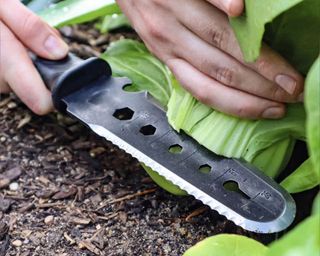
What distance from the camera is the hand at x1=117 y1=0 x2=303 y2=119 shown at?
1104 millimetres

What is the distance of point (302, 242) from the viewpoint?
2.12 ft

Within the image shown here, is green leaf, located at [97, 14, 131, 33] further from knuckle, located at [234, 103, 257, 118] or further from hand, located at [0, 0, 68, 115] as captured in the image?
knuckle, located at [234, 103, 257, 118]

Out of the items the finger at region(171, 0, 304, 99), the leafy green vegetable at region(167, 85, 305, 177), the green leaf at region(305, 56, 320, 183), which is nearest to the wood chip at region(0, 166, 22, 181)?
the leafy green vegetable at region(167, 85, 305, 177)

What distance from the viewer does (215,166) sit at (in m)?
1.16

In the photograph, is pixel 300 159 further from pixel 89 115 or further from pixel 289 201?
pixel 89 115

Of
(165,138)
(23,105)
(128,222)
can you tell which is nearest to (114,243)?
(128,222)

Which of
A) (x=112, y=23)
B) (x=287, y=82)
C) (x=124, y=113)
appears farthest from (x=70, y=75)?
A: (x=112, y=23)

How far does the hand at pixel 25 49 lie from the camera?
4.64 feet

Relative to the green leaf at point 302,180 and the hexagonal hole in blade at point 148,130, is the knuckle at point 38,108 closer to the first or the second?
the hexagonal hole in blade at point 148,130

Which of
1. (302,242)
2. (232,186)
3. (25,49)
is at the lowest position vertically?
(232,186)

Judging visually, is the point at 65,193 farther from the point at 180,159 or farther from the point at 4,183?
the point at 180,159

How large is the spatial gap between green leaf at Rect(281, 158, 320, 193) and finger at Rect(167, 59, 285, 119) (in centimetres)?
10

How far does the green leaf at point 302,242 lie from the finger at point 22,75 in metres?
0.84

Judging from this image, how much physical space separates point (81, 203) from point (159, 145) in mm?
205
